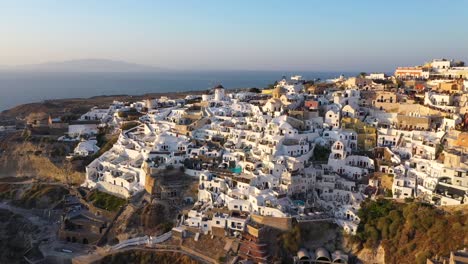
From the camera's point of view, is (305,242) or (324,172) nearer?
(305,242)

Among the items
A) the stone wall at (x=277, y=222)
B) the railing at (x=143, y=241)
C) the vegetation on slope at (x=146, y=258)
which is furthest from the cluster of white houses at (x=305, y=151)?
the vegetation on slope at (x=146, y=258)

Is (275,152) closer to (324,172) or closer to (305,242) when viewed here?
(324,172)

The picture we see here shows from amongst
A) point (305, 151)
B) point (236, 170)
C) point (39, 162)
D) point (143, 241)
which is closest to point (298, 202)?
point (305, 151)

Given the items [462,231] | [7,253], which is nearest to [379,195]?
[462,231]

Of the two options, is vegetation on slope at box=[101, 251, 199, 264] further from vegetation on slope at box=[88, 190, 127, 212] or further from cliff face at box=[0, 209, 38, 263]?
cliff face at box=[0, 209, 38, 263]

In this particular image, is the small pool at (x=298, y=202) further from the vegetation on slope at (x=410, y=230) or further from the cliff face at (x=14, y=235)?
the cliff face at (x=14, y=235)

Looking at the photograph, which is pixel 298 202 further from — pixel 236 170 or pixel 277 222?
pixel 236 170
